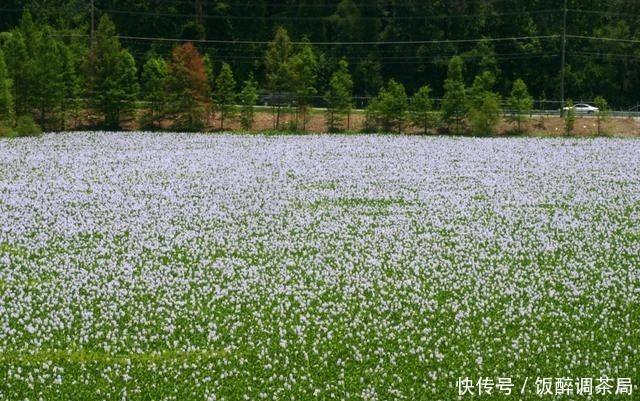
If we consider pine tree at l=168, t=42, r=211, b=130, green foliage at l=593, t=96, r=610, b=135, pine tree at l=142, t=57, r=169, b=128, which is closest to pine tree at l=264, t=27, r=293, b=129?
pine tree at l=168, t=42, r=211, b=130

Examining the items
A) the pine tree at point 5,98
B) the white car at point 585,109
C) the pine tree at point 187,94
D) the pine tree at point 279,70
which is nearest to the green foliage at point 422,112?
the pine tree at point 279,70

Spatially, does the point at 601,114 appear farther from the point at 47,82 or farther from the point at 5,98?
the point at 5,98

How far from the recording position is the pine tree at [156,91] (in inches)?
2291

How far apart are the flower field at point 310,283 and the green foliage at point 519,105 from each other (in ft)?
85.0

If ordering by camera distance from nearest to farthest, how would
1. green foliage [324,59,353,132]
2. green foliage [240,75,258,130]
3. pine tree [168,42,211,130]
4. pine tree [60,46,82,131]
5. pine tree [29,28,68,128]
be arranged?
pine tree [29,28,68,128] → pine tree [60,46,82,131] → green foliage [240,75,258,130] → green foliage [324,59,353,132] → pine tree [168,42,211,130]

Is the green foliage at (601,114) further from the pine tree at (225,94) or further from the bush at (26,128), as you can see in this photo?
the bush at (26,128)

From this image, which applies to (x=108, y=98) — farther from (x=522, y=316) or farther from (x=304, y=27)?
(x=522, y=316)

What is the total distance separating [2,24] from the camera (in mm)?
92062

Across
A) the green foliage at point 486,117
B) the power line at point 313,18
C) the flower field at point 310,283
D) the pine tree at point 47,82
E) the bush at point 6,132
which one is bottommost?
the flower field at point 310,283

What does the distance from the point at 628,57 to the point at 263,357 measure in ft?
259

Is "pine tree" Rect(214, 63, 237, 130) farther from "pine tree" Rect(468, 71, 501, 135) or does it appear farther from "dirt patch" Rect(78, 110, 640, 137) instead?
"pine tree" Rect(468, 71, 501, 135)

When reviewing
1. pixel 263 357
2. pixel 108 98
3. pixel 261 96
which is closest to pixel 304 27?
pixel 261 96

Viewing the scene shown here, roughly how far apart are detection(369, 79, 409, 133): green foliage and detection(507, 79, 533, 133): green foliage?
24.7ft

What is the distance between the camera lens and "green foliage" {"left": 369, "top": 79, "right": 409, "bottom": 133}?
189ft
